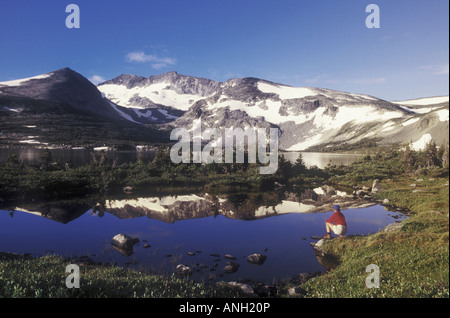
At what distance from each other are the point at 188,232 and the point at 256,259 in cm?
623

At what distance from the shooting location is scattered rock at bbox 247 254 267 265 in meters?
12.9

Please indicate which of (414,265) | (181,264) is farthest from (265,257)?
(414,265)

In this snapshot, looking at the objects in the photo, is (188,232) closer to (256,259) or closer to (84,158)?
(256,259)

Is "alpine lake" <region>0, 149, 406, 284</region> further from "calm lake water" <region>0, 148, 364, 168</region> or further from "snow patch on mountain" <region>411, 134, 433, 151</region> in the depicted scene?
"calm lake water" <region>0, 148, 364, 168</region>

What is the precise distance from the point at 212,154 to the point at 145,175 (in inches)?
577

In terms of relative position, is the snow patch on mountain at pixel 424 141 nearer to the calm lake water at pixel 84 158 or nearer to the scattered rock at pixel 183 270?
the calm lake water at pixel 84 158

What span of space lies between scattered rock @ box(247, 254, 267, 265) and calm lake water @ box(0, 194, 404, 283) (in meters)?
0.27

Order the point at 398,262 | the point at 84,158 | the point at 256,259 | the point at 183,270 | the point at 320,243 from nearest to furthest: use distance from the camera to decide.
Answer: the point at 398,262 < the point at 183,270 < the point at 256,259 < the point at 320,243 < the point at 84,158

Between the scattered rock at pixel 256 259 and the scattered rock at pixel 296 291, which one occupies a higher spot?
the scattered rock at pixel 296 291

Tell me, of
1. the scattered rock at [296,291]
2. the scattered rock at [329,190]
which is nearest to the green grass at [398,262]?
the scattered rock at [296,291]

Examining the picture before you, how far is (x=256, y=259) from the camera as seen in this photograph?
13.0m

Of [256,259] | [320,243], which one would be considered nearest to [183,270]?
[256,259]

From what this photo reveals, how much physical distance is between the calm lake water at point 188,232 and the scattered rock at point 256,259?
27cm

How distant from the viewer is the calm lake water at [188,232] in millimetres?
12734
